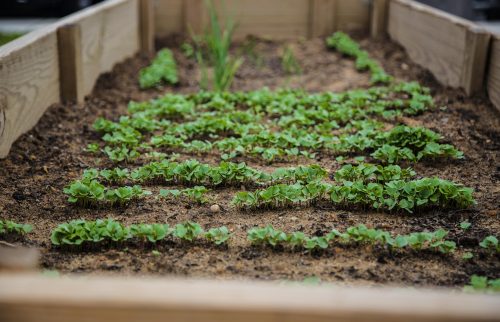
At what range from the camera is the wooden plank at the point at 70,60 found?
4.29 m

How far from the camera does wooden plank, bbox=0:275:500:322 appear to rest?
42.5 inches

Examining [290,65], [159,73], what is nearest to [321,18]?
[290,65]

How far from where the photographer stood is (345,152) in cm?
374

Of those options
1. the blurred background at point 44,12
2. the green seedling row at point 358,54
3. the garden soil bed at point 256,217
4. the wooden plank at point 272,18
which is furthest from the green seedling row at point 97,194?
the blurred background at point 44,12

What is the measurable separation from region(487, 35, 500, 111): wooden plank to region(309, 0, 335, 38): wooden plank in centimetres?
340

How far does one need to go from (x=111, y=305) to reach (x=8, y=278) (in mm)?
198

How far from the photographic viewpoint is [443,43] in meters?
5.05

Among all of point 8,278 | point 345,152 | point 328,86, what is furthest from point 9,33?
point 8,278

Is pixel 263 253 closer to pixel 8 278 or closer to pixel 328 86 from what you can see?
pixel 8 278

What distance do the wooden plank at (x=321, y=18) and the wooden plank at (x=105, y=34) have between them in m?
1.95

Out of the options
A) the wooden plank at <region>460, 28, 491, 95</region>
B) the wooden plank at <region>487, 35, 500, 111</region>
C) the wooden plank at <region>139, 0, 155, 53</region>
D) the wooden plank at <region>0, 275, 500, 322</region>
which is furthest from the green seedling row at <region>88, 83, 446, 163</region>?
the wooden plank at <region>0, 275, 500, 322</region>

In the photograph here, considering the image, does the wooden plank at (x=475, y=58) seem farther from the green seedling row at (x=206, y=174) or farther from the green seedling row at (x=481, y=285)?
the green seedling row at (x=481, y=285)

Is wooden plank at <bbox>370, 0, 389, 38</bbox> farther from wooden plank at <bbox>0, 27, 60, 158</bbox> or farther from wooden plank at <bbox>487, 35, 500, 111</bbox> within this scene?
wooden plank at <bbox>0, 27, 60, 158</bbox>

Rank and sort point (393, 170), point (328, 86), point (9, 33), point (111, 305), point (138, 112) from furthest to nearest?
point (9, 33), point (328, 86), point (138, 112), point (393, 170), point (111, 305)
